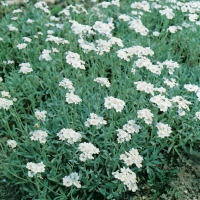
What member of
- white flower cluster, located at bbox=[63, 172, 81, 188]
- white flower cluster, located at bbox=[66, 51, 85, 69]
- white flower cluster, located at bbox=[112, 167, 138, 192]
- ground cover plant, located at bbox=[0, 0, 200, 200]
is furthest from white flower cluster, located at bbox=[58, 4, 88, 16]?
white flower cluster, located at bbox=[112, 167, 138, 192]

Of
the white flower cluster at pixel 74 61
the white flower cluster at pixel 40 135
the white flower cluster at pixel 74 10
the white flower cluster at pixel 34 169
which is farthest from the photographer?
the white flower cluster at pixel 74 10

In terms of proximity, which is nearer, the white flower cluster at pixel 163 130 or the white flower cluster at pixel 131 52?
the white flower cluster at pixel 163 130

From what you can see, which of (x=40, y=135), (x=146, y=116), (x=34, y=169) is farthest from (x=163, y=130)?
(x=34, y=169)

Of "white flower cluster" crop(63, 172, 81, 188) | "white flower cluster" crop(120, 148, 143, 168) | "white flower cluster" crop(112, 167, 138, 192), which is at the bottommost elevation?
"white flower cluster" crop(63, 172, 81, 188)

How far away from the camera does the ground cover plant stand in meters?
3.78

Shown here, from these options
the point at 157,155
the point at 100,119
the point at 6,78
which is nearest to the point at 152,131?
the point at 157,155

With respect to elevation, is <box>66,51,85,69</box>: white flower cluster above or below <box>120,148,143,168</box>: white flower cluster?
above

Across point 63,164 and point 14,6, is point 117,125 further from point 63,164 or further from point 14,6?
point 14,6

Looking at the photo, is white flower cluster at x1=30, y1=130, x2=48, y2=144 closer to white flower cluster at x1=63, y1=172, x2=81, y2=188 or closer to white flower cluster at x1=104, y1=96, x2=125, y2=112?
white flower cluster at x1=63, y1=172, x2=81, y2=188

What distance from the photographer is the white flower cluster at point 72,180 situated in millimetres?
3525

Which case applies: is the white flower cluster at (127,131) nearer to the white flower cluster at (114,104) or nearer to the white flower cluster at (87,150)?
the white flower cluster at (114,104)

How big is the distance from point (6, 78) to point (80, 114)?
3.86ft

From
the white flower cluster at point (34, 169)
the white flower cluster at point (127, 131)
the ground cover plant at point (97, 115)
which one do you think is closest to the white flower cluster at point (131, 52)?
the ground cover plant at point (97, 115)

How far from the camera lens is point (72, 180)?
356 cm
